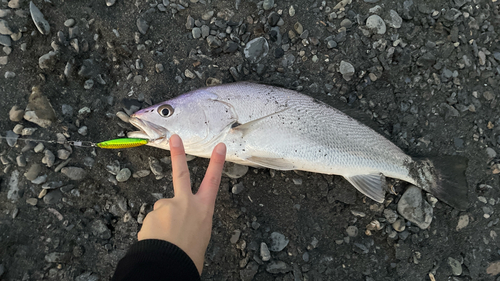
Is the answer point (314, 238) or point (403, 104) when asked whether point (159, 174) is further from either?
point (403, 104)

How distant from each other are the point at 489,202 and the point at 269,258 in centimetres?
281

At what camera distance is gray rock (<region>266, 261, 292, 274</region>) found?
118 inches

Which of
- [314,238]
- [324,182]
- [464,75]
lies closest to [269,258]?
[314,238]

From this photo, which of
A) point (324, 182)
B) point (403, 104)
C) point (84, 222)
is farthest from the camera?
point (403, 104)

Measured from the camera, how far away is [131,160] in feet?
10.3

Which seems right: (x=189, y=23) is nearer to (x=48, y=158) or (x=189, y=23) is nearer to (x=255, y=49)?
(x=255, y=49)

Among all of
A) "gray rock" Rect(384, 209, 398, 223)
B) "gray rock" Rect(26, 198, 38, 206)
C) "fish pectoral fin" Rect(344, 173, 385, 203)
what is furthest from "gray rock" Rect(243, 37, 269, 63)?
"gray rock" Rect(26, 198, 38, 206)

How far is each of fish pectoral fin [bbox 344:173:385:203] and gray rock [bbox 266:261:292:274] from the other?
1.18 m

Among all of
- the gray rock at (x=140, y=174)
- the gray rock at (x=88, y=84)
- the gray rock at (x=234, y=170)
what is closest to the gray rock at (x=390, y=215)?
the gray rock at (x=234, y=170)

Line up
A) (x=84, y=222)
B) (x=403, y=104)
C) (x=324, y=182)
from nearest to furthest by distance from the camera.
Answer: (x=84, y=222) → (x=324, y=182) → (x=403, y=104)

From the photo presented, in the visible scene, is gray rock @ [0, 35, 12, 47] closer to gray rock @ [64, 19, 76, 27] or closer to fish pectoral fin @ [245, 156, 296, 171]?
gray rock @ [64, 19, 76, 27]

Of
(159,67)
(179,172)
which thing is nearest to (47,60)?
(159,67)

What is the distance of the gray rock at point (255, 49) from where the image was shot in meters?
3.38

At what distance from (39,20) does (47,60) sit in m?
0.50
